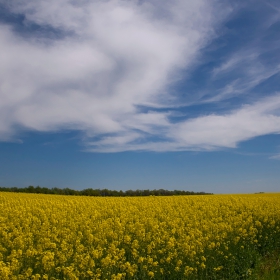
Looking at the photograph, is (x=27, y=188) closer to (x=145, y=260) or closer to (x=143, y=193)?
(x=143, y=193)

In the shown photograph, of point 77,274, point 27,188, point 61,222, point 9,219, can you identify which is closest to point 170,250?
point 77,274

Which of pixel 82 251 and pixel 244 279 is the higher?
pixel 82 251

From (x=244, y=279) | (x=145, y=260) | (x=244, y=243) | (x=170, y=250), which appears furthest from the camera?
(x=244, y=243)

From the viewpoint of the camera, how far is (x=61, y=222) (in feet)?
39.9

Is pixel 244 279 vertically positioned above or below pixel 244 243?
below

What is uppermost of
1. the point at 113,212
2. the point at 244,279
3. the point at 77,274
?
the point at 113,212

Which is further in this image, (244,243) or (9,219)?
(9,219)

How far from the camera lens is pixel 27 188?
152 ft

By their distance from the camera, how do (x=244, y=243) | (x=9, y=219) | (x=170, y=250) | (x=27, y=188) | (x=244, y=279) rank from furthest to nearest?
(x=27, y=188), (x=9, y=219), (x=244, y=243), (x=244, y=279), (x=170, y=250)

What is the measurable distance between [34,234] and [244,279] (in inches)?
257

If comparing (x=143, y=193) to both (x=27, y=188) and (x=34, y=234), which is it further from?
(x=34, y=234)

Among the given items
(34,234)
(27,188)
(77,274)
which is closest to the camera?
(77,274)

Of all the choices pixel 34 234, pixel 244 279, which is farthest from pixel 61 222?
pixel 244 279

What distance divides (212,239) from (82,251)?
434 centimetres
